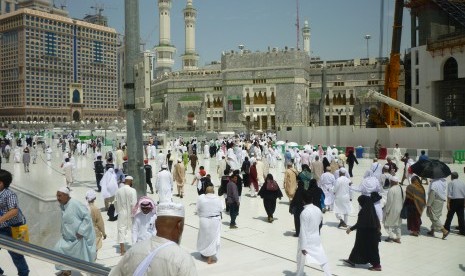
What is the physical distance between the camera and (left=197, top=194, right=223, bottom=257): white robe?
6336 millimetres

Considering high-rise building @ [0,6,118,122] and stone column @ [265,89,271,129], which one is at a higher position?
high-rise building @ [0,6,118,122]

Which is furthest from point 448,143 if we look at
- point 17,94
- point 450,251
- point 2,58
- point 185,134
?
point 2,58

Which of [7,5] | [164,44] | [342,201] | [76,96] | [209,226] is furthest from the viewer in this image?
[7,5]

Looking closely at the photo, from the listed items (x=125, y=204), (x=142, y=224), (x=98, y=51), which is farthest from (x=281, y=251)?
(x=98, y=51)

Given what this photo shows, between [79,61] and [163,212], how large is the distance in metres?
104

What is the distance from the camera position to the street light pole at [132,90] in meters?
5.36

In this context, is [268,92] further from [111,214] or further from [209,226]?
[209,226]

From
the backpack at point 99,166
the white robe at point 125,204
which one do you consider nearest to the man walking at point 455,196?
the white robe at point 125,204

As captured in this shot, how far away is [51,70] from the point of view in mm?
91188

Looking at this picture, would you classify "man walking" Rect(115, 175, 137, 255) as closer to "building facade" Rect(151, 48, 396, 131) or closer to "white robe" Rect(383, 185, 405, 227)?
"white robe" Rect(383, 185, 405, 227)

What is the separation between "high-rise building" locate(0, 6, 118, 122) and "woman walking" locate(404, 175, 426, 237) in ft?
294

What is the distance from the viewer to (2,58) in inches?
3647

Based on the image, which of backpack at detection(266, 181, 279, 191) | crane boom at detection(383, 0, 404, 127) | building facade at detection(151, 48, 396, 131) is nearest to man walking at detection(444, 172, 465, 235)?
backpack at detection(266, 181, 279, 191)

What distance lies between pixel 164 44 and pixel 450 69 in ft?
176
